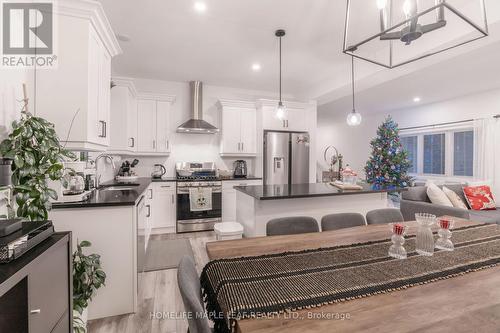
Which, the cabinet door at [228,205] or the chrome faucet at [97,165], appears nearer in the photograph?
the chrome faucet at [97,165]

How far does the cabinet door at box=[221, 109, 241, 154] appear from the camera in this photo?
4684 mm

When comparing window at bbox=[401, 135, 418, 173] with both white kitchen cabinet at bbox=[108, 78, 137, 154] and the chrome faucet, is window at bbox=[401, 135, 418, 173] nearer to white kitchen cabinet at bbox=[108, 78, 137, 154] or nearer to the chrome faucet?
white kitchen cabinet at bbox=[108, 78, 137, 154]

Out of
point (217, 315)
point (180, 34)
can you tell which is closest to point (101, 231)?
point (217, 315)

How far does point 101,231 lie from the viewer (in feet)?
6.34

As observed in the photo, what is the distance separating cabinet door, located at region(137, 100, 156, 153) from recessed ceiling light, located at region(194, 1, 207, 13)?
233 cm

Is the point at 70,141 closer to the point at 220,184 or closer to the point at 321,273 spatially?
the point at 321,273

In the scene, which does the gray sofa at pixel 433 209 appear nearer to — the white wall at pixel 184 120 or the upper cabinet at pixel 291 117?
the upper cabinet at pixel 291 117

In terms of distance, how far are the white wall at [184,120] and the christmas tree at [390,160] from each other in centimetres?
279

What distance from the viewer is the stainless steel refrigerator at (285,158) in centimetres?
469

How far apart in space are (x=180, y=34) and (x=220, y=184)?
2.41m

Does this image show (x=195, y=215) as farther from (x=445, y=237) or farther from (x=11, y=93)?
(x=445, y=237)

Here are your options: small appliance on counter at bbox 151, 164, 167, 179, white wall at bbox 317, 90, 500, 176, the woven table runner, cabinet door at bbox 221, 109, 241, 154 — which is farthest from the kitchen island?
white wall at bbox 317, 90, 500, 176

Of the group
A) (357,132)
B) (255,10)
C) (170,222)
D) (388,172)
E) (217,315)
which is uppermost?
(255,10)

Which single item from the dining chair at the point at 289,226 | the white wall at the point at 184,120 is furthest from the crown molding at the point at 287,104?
the dining chair at the point at 289,226
